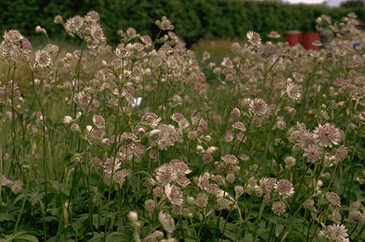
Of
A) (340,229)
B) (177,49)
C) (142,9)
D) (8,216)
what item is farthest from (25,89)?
(142,9)

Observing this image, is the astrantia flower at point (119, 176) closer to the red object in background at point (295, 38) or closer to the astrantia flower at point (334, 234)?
the astrantia flower at point (334, 234)

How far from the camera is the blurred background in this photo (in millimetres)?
10820

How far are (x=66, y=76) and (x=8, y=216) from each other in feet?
11.2

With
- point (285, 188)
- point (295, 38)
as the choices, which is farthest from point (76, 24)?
point (295, 38)

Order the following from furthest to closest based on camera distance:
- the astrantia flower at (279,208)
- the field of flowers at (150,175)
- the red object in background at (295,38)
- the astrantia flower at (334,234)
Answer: the red object in background at (295,38) < the astrantia flower at (279,208) < the field of flowers at (150,175) < the astrantia flower at (334,234)

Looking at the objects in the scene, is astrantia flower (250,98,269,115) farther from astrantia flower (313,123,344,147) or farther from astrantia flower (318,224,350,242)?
astrantia flower (318,224,350,242)

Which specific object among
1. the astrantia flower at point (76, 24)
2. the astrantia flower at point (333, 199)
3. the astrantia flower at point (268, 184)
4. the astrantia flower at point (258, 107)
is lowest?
the astrantia flower at point (333, 199)

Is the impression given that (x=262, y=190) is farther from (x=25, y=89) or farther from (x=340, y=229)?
(x=25, y=89)

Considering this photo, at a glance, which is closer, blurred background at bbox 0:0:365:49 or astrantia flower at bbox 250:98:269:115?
astrantia flower at bbox 250:98:269:115

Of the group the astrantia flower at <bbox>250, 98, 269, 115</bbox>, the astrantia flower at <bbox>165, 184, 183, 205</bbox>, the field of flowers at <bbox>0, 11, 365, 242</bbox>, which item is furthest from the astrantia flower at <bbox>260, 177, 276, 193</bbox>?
the astrantia flower at <bbox>165, 184, 183, 205</bbox>

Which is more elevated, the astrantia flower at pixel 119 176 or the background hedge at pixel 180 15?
the astrantia flower at pixel 119 176

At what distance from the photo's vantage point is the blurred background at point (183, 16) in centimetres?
1082

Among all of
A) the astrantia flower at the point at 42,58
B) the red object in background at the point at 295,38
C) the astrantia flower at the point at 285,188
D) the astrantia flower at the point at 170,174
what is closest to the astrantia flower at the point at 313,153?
the astrantia flower at the point at 285,188

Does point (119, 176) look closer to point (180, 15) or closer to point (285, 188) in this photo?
point (285, 188)
